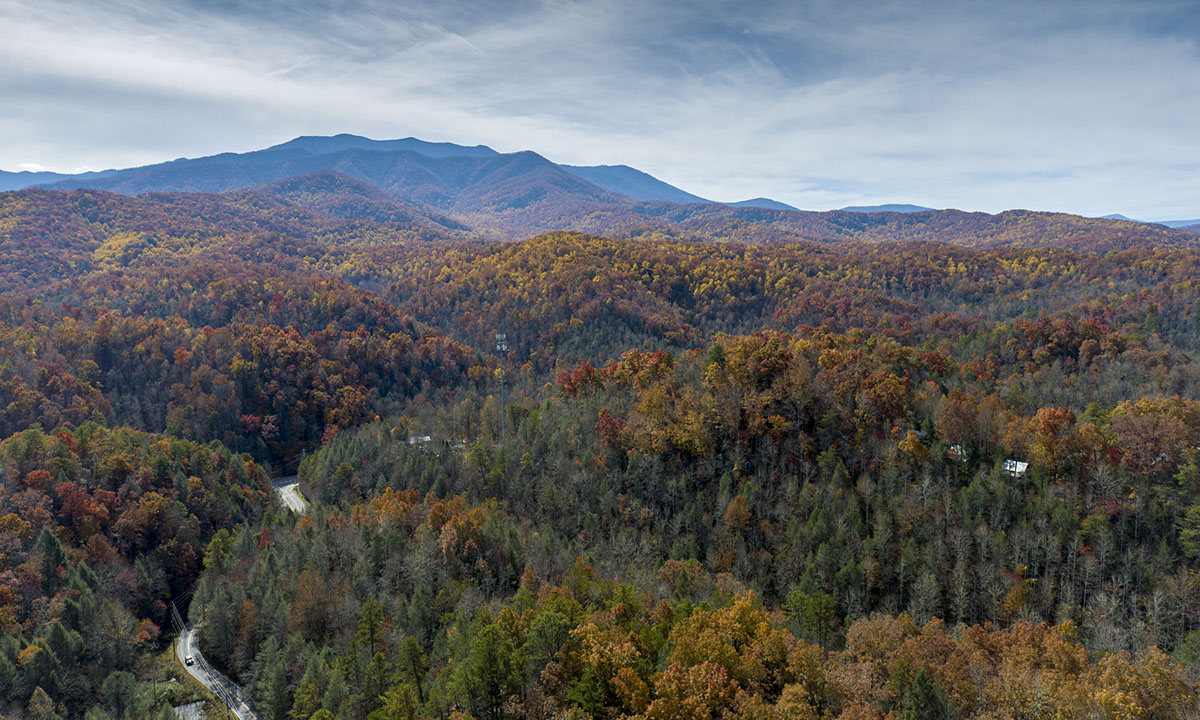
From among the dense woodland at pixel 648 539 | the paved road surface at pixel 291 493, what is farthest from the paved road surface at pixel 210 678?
the paved road surface at pixel 291 493

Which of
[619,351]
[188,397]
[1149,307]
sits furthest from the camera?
[619,351]

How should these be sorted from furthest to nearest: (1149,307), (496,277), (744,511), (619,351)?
1. (496,277)
2. (619,351)
3. (1149,307)
4. (744,511)

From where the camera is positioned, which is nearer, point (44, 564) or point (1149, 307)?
point (44, 564)

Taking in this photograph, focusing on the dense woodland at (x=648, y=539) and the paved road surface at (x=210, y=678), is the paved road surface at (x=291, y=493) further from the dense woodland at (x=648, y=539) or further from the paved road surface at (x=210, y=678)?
the paved road surface at (x=210, y=678)

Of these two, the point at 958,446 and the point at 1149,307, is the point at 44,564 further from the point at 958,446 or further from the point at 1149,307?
the point at 1149,307

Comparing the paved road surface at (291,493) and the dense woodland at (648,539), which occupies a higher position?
the dense woodland at (648,539)

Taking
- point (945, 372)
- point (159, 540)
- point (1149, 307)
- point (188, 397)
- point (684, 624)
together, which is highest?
point (1149, 307)

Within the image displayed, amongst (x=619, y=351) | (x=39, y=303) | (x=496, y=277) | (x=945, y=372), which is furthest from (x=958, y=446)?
(x=39, y=303)
